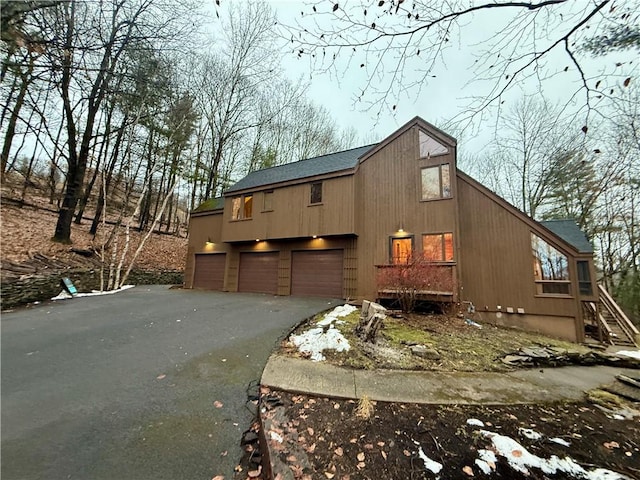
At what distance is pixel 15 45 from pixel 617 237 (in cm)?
2464

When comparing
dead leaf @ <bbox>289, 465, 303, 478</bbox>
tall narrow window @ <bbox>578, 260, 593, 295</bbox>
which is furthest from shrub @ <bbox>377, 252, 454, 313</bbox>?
dead leaf @ <bbox>289, 465, 303, 478</bbox>

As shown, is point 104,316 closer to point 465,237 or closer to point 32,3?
point 32,3

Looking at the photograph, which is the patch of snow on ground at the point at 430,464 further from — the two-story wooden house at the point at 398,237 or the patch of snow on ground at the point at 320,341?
the two-story wooden house at the point at 398,237

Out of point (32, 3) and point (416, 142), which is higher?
point (416, 142)

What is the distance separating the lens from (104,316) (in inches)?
245

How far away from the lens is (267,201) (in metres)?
12.3

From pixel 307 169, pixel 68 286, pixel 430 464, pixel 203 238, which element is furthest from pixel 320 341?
pixel 203 238

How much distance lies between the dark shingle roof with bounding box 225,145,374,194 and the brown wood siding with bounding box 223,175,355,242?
54cm

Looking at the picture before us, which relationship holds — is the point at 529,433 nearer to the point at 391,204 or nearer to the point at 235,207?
the point at 391,204

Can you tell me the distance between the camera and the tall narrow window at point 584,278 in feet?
27.7

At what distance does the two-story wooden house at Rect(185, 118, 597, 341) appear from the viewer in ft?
26.4

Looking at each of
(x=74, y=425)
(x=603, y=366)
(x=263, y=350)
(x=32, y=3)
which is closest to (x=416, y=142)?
(x=603, y=366)

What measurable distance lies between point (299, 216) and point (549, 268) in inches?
360

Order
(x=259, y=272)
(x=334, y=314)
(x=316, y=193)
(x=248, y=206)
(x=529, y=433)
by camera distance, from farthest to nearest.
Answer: (x=248, y=206)
(x=259, y=272)
(x=316, y=193)
(x=334, y=314)
(x=529, y=433)
